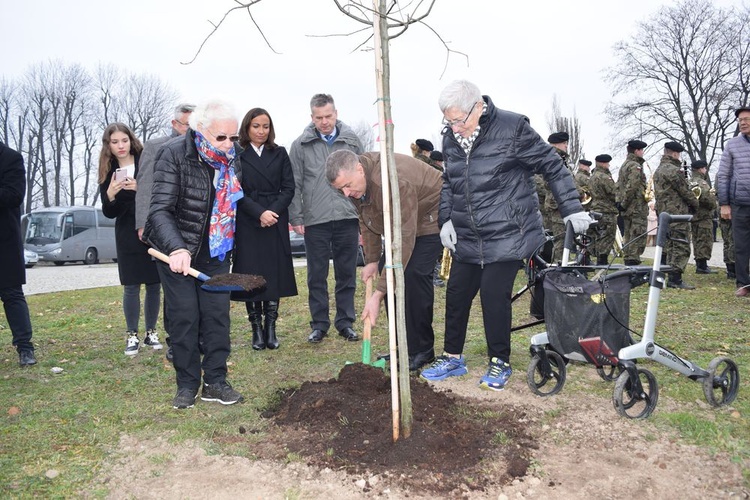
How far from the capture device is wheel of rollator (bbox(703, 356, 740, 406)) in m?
3.80

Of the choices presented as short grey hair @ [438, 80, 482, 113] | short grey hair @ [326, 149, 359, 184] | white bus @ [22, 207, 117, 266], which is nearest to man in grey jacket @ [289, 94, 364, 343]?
short grey hair @ [326, 149, 359, 184]

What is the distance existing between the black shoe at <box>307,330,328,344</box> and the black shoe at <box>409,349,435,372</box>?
130 cm

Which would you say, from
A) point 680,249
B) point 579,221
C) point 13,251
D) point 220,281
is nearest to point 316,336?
point 220,281

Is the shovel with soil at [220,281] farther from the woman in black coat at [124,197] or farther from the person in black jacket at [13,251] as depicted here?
the person in black jacket at [13,251]

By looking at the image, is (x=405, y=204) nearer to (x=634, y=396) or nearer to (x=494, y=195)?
(x=494, y=195)

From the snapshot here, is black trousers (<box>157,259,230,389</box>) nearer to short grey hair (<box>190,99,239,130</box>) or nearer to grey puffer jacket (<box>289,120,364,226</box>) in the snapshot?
short grey hair (<box>190,99,239,130</box>)

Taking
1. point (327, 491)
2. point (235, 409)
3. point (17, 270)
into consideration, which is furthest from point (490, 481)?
point (17, 270)

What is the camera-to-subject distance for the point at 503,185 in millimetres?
4230

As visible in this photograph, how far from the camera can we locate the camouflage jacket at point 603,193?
1080 centimetres

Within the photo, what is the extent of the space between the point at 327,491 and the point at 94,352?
12.4 ft

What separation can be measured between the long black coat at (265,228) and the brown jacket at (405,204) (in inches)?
42.8

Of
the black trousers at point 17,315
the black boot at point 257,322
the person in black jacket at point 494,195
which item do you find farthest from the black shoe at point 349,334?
the black trousers at point 17,315

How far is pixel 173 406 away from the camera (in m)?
4.12

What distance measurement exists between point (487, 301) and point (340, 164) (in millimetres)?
Result: 1343
